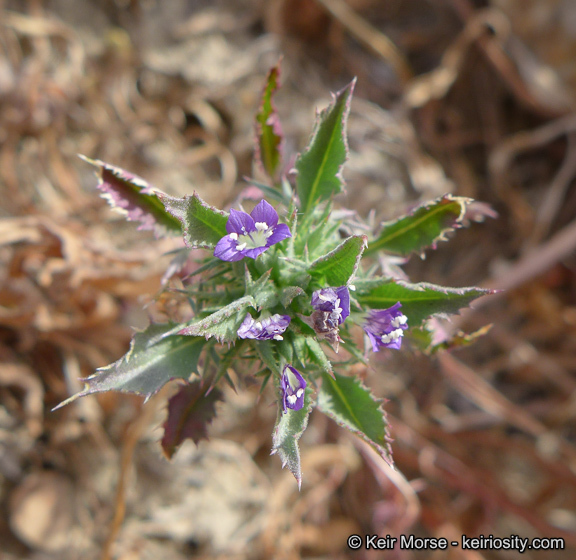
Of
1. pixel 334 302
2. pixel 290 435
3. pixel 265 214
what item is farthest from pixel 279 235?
pixel 290 435

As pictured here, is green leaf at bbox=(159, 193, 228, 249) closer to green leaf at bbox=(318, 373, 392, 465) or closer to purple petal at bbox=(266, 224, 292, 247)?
purple petal at bbox=(266, 224, 292, 247)

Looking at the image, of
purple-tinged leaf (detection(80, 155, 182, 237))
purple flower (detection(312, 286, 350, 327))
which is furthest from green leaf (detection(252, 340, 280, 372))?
purple-tinged leaf (detection(80, 155, 182, 237))

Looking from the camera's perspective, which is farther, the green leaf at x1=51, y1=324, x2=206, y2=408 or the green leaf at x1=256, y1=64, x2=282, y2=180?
the green leaf at x1=256, y1=64, x2=282, y2=180

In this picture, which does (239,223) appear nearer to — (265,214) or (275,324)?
(265,214)

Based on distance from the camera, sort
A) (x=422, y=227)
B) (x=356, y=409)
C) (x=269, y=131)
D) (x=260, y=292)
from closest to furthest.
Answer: (x=260, y=292) → (x=356, y=409) → (x=422, y=227) → (x=269, y=131)

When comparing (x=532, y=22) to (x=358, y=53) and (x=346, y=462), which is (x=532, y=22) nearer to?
(x=358, y=53)

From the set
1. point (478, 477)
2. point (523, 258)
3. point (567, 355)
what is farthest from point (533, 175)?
point (478, 477)
